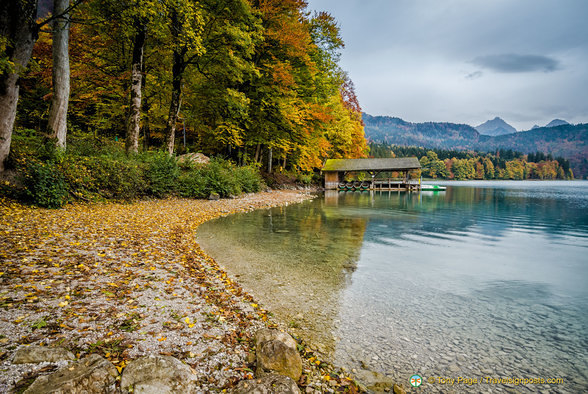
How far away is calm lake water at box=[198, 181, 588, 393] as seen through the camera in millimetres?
3086

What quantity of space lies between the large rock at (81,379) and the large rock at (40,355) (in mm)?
179

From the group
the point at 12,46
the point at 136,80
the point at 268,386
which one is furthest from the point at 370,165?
the point at 268,386

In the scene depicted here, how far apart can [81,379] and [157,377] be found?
473mm

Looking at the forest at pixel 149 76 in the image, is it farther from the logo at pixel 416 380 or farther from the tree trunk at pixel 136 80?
the logo at pixel 416 380

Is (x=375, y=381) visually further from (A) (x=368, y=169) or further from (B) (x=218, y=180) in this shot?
(A) (x=368, y=169)

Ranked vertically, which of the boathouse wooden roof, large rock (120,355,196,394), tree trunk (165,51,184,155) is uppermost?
tree trunk (165,51,184,155)

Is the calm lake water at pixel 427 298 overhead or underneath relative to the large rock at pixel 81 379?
underneath

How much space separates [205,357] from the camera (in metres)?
2.62

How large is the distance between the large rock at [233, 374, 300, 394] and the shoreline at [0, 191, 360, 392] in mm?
155

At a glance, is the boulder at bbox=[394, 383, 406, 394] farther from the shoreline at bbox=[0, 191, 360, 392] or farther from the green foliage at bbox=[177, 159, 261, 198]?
the green foliage at bbox=[177, 159, 261, 198]

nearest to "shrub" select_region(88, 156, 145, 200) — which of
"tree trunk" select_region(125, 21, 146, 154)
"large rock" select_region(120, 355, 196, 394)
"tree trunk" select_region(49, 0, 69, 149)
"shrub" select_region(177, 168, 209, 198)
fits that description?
"tree trunk" select_region(49, 0, 69, 149)

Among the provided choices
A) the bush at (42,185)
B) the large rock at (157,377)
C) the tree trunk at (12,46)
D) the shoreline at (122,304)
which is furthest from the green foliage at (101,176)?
the large rock at (157,377)

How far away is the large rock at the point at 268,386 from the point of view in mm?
2205

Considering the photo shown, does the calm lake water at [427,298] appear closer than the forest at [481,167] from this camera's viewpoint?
Yes
